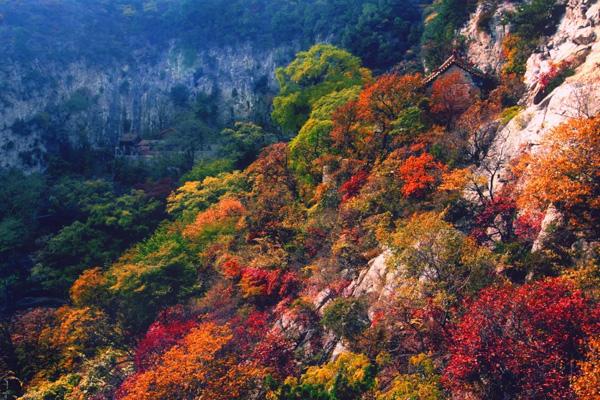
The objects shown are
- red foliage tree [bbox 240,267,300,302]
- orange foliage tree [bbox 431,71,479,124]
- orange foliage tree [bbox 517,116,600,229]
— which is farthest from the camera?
orange foliage tree [bbox 431,71,479,124]

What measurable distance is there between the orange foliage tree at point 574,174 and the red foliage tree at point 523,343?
2.84 m

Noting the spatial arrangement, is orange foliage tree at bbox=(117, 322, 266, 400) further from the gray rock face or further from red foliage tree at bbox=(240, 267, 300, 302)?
the gray rock face

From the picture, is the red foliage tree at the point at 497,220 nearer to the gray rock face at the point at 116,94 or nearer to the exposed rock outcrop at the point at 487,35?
the exposed rock outcrop at the point at 487,35

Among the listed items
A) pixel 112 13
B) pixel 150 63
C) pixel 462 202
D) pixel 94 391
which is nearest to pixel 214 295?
pixel 94 391

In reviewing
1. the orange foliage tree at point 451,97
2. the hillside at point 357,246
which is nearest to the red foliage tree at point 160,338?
the hillside at point 357,246

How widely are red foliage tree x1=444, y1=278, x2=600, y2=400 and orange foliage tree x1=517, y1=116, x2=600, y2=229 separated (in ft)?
9.31

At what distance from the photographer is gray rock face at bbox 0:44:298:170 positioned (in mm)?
52688

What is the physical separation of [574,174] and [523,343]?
6.07 m

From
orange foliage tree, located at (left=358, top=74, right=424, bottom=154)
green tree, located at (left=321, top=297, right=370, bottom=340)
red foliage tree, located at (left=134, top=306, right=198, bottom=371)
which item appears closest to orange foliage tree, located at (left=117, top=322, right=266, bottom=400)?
red foliage tree, located at (left=134, top=306, right=198, bottom=371)

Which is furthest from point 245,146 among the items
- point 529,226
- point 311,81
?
point 529,226

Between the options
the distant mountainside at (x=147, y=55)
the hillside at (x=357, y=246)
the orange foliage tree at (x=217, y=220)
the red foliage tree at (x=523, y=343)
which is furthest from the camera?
the distant mountainside at (x=147, y=55)

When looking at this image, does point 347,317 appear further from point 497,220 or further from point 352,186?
point 352,186

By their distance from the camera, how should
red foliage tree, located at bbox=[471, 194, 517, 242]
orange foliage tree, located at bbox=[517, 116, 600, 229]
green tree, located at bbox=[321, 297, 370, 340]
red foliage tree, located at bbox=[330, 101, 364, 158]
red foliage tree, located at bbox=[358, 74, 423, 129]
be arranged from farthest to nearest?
red foliage tree, located at bbox=[330, 101, 364, 158], red foliage tree, located at bbox=[358, 74, 423, 129], red foliage tree, located at bbox=[471, 194, 517, 242], green tree, located at bbox=[321, 297, 370, 340], orange foliage tree, located at bbox=[517, 116, 600, 229]

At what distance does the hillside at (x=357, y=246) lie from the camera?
15.4m
